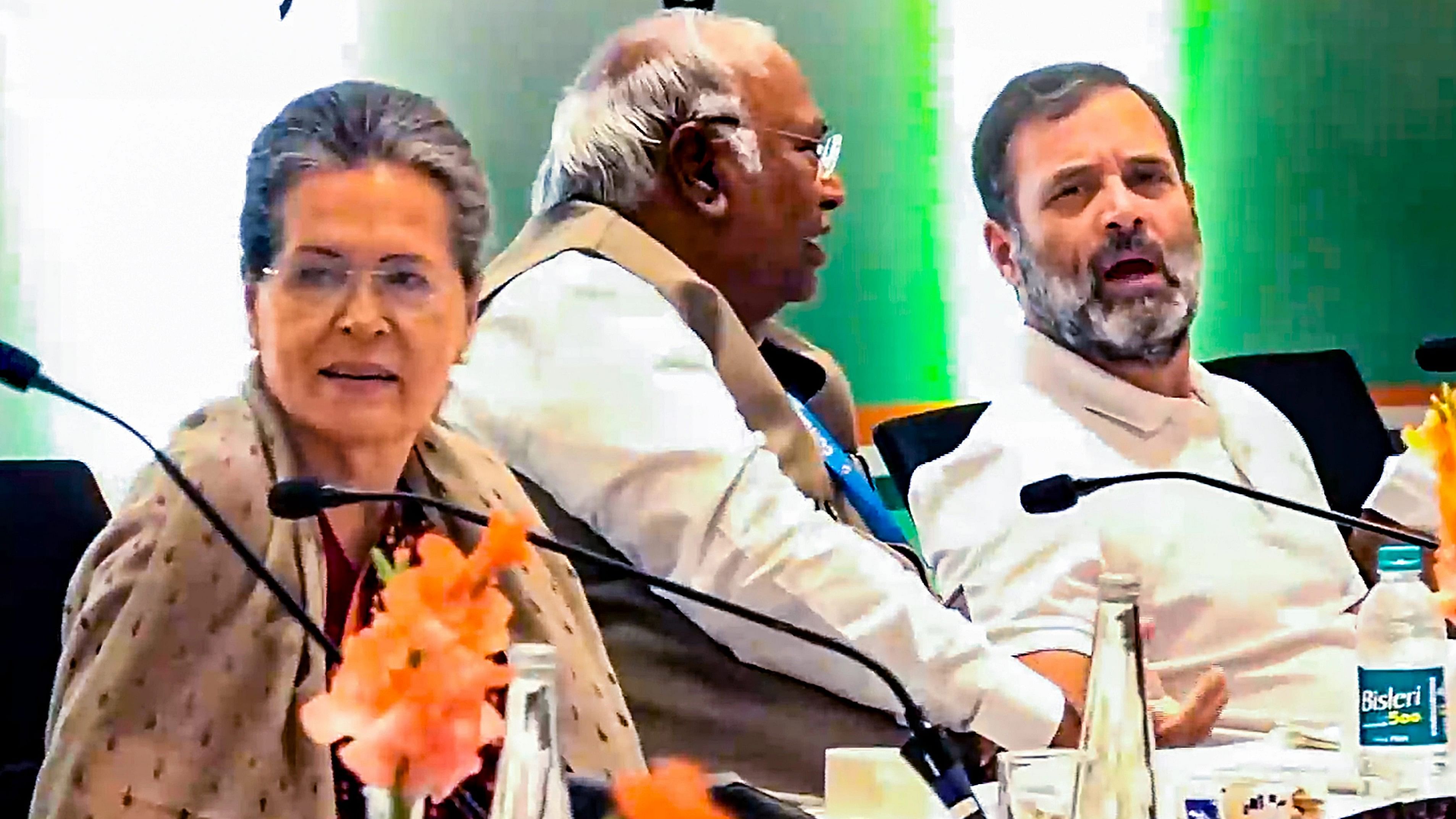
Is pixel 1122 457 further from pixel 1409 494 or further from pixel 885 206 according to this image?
pixel 885 206

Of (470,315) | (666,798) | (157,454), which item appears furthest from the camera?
(470,315)

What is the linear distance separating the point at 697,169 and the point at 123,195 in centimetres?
99

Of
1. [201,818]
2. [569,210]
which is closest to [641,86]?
[569,210]

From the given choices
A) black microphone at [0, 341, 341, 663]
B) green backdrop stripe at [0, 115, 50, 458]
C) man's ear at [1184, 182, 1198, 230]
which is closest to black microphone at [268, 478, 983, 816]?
black microphone at [0, 341, 341, 663]

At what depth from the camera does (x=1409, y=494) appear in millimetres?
1806

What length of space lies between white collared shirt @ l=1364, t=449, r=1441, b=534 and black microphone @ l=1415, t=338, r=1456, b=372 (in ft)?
1.35

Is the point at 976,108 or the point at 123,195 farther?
the point at 976,108

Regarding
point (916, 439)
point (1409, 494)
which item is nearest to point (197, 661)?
point (916, 439)

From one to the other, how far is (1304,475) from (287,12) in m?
1.52

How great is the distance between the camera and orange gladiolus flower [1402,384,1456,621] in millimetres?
1236

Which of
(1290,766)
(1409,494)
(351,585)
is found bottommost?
(1290,766)

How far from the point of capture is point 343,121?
1.25 m

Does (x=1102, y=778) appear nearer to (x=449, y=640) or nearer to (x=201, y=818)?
(x=449, y=640)

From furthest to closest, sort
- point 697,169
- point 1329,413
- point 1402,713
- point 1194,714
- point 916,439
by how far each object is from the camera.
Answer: point 1329,413 < point 916,439 < point 697,169 < point 1194,714 < point 1402,713
